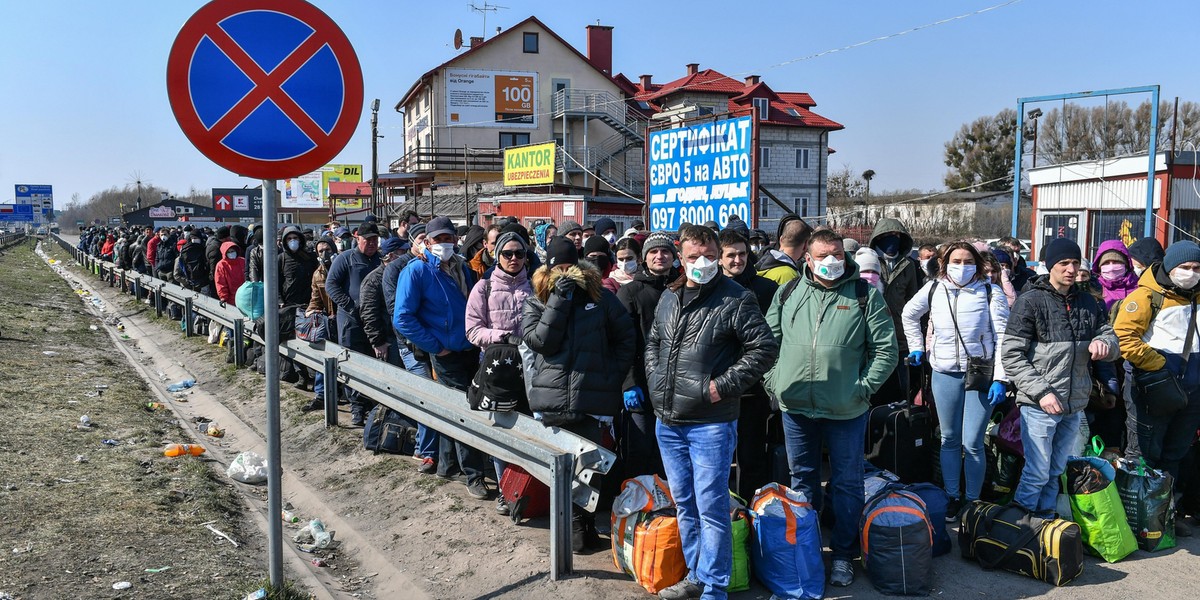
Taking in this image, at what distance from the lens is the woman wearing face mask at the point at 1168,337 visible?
18.2 feet

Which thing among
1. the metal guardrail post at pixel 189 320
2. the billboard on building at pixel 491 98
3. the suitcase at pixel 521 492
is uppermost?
the billboard on building at pixel 491 98

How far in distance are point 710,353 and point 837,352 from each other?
85cm

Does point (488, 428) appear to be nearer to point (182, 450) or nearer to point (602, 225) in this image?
point (182, 450)

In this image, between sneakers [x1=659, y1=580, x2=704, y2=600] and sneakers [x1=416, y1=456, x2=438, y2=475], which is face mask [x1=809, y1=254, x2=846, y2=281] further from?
sneakers [x1=416, y1=456, x2=438, y2=475]

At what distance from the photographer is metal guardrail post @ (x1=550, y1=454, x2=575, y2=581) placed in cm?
464

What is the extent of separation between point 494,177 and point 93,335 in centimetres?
3594

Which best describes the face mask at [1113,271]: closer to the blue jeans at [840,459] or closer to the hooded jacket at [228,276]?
the blue jeans at [840,459]

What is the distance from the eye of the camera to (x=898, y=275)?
694 centimetres

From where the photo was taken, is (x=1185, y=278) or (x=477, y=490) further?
(x=477, y=490)

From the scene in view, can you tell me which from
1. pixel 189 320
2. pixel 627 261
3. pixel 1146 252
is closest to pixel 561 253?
pixel 627 261

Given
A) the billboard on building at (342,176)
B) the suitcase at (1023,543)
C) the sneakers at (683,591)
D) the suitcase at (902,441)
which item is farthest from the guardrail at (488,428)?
the billboard on building at (342,176)

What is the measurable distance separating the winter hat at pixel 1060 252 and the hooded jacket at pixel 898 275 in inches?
58.3

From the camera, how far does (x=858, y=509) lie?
4.84 metres

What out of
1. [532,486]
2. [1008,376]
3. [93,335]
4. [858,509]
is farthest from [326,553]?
[93,335]
